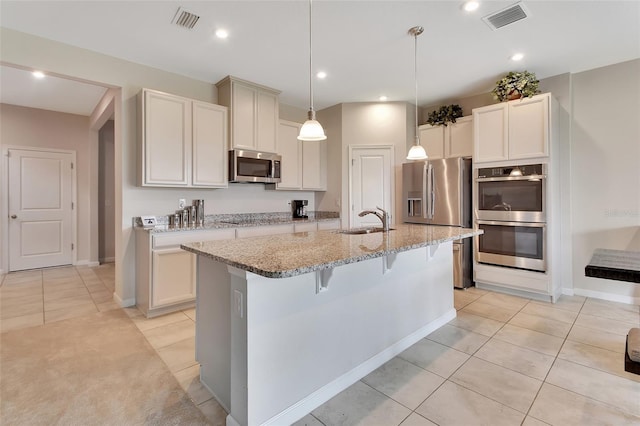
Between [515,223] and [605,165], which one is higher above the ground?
[605,165]

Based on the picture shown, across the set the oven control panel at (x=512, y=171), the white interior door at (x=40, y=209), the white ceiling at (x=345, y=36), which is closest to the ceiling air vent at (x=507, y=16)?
the white ceiling at (x=345, y=36)

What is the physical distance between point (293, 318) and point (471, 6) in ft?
9.04

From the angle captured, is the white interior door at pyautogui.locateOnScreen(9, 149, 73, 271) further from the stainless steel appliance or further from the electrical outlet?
the stainless steel appliance

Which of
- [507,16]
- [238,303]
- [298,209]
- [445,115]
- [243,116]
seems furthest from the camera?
[298,209]

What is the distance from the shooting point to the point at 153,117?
130 inches

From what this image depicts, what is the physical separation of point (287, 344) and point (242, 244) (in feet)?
2.20

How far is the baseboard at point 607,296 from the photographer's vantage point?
343 centimetres

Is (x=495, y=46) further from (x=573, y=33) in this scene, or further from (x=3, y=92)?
(x=3, y=92)

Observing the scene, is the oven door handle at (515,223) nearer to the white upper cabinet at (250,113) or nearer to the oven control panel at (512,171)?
the oven control panel at (512,171)

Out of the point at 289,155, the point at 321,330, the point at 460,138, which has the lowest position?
the point at 321,330

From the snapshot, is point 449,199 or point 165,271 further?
point 449,199

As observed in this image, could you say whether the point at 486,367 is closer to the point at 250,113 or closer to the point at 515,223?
the point at 515,223

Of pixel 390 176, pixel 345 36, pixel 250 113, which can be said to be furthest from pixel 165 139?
pixel 390 176

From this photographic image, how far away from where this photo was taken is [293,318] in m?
1.67
